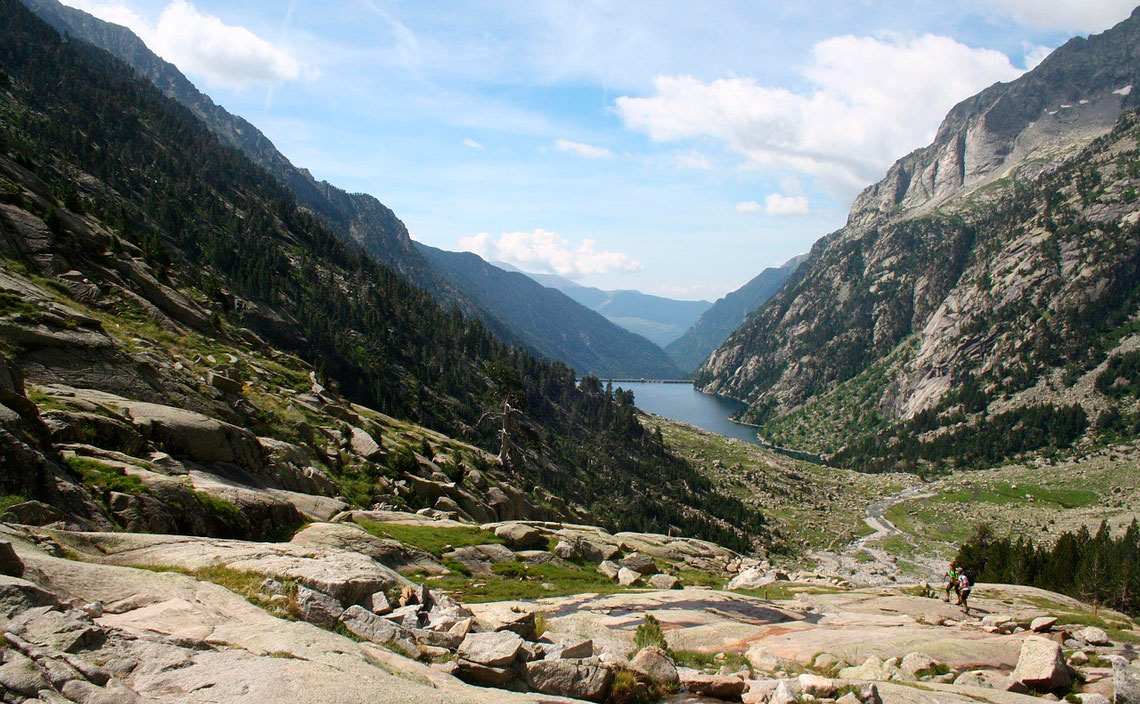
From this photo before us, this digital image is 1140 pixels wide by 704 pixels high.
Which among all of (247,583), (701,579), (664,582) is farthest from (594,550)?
(247,583)

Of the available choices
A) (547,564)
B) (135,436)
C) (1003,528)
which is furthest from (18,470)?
(1003,528)

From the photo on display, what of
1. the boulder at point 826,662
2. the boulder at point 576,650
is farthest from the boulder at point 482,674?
the boulder at point 826,662

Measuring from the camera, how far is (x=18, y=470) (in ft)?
47.8

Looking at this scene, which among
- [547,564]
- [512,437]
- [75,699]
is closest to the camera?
[75,699]

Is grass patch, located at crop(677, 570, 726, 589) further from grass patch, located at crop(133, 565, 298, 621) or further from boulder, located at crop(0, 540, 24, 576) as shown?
boulder, located at crop(0, 540, 24, 576)

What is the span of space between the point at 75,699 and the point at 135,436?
18956 mm

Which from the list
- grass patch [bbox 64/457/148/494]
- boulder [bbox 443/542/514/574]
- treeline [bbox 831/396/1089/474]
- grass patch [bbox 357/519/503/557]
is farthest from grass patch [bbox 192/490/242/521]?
treeline [bbox 831/396/1089/474]

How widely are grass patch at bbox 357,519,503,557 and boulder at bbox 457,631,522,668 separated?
15243 millimetres

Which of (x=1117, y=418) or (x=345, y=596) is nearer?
(x=345, y=596)

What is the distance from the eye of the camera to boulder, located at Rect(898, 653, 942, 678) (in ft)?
55.2

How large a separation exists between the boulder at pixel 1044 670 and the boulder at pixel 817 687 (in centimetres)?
776

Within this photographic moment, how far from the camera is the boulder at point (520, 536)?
108 ft

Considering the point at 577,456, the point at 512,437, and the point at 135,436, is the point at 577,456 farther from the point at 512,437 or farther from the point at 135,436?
the point at 135,436

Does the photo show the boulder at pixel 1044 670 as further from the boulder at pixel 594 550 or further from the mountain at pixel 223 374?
the mountain at pixel 223 374
